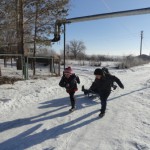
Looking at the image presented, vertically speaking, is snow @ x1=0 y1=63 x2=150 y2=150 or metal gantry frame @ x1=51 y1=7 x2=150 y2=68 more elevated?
metal gantry frame @ x1=51 y1=7 x2=150 y2=68

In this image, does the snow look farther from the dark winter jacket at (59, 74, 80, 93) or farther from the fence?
the fence

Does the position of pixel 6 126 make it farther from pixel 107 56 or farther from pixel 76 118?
pixel 107 56

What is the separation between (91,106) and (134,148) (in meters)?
3.87

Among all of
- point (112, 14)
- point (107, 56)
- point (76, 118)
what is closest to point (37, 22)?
point (112, 14)

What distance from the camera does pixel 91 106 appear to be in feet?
29.4

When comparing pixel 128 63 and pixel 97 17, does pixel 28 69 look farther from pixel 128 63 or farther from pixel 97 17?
pixel 128 63

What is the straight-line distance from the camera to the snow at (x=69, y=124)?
538 centimetres

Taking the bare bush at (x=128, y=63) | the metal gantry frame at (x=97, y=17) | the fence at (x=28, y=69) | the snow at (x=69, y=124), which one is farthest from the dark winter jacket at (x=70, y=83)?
the bare bush at (x=128, y=63)

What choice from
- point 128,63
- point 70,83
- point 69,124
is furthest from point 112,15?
point 128,63

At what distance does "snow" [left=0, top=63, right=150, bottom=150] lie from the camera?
5375mm

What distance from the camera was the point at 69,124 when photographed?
6.74 metres

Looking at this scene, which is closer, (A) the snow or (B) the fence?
(A) the snow

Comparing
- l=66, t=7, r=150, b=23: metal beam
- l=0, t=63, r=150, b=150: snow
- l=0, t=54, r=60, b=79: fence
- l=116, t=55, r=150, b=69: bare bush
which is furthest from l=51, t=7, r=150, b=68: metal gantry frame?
l=116, t=55, r=150, b=69: bare bush

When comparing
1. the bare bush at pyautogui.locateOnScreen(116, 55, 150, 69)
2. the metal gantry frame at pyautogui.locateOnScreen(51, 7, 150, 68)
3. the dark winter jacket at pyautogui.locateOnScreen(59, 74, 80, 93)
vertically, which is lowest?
the bare bush at pyautogui.locateOnScreen(116, 55, 150, 69)
